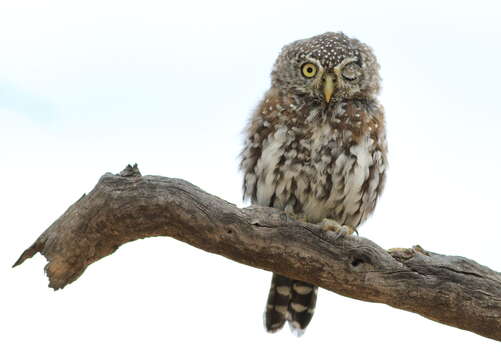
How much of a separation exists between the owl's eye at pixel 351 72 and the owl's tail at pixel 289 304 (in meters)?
1.44

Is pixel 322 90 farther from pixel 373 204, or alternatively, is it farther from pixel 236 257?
pixel 236 257

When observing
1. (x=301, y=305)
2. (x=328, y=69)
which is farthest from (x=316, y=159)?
(x=301, y=305)

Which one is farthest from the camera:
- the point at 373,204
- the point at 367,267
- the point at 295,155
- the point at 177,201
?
the point at 373,204

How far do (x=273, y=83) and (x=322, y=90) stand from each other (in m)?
0.47

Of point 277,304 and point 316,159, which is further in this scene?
point 277,304

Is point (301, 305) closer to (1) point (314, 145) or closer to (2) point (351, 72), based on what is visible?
(1) point (314, 145)

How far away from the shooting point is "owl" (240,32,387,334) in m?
4.48

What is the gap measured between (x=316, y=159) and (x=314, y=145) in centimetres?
9

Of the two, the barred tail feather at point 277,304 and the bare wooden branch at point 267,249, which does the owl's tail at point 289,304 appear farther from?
the bare wooden branch at point 267,249

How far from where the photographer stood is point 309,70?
4.84 m

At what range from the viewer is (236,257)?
13.0ft

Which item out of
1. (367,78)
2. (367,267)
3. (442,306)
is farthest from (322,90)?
(442,306)

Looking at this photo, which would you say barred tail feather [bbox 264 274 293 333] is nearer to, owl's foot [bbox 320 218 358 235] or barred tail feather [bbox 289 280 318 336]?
barred tail feather [bbox 289 280 318 336]

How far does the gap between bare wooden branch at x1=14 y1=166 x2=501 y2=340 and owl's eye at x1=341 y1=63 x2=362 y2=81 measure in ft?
3.96
